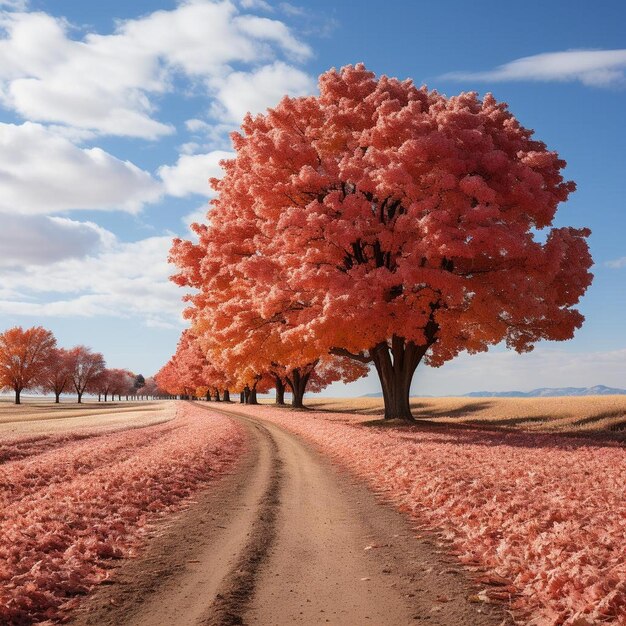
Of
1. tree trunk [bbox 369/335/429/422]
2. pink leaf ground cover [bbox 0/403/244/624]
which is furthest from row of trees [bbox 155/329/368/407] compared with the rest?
pink leaf ground cover [bbox 0/403/244/624]

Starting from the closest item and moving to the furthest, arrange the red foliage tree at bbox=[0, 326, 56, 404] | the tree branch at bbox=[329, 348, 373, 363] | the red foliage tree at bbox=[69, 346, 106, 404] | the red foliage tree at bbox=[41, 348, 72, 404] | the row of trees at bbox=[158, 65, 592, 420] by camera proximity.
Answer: the row of trees at bbox=[158, 65, 592, 420] → the tree branch at bbox=[329, 348, 373, 363] → the red foliage tree at bbox=[0, 326, 56, 404] → the red foliage tree at bbox=[41, 348, 72, 404] → the red foliage tree at bbox=[69, 346, 106, 404]

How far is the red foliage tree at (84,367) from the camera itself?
12381cm

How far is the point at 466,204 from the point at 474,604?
17382 mm

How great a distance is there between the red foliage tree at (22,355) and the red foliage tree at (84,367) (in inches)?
1272

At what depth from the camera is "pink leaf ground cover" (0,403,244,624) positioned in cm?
588

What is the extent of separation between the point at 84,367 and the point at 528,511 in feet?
427

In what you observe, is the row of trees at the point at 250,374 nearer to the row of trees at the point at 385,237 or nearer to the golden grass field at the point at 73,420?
the row of trees at the point at 385,237

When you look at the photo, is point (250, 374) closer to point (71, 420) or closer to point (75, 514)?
point (71, 420)

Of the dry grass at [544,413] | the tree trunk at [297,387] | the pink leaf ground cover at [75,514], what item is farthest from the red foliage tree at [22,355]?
the pink leaf ground cover at [75,514]

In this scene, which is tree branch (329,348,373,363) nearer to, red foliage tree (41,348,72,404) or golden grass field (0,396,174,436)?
golden grass field (0,396,174,436)

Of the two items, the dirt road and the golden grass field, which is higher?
the dirt road

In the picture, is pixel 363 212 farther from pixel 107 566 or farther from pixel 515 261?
pixel 107 566

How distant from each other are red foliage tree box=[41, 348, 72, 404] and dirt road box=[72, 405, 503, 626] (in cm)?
9894

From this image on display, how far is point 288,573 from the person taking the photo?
6383mm
